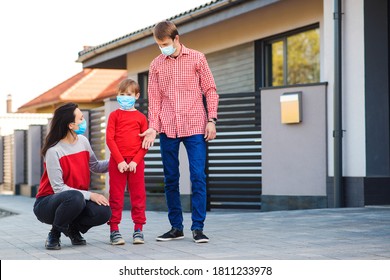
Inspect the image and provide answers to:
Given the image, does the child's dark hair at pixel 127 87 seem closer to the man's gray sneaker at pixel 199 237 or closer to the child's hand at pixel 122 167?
the child's hand at pixel 122 167

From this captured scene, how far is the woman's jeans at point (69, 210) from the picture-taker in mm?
7172

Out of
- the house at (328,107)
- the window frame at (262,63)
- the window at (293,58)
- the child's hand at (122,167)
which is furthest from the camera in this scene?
the window frame at (262,63)

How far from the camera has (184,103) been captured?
7547 mm

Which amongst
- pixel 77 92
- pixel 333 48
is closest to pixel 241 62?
pixel 333 48

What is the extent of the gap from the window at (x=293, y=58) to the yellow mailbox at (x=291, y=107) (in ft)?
5.82

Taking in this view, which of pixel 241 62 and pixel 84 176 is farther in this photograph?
pixel 241 62

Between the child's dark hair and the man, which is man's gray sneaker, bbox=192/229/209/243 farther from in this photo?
the child's dark hair

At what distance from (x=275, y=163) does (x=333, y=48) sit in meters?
1.97

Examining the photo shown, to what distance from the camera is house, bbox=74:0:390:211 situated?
11297 millimetres

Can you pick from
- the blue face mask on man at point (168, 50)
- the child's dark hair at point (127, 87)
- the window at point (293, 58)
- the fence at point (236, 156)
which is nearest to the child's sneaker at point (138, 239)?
the child's dark hair at point (127, 87)

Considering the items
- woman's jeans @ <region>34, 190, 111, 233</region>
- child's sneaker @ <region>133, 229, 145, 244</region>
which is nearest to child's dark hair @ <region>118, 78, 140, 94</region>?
woman's jeans @ <region>34, 190, 111, 233</region>

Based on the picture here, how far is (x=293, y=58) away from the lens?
47.4 feet

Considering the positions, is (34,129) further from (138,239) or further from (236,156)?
(138,239)
